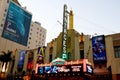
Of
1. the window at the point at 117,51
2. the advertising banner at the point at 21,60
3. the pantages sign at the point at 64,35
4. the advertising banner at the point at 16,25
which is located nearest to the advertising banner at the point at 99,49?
the window at the point at 117,51

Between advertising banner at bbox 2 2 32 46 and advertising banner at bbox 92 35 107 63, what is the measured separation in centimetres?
3413

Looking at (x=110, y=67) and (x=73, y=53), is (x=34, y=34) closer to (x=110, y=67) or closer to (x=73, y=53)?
(x=73, y=53)

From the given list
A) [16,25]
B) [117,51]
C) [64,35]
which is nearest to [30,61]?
[64,35]

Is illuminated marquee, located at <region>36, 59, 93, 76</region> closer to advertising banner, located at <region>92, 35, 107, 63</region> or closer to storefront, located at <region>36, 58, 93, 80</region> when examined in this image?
storefront, located at <region>36, 58, 93, 80</region>

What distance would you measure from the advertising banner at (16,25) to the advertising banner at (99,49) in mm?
34134

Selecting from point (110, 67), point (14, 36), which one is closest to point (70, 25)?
point (110, 67)

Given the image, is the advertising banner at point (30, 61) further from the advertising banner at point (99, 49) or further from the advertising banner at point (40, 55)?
the advertising banner at point (99, 49)

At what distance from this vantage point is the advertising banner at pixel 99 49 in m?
28.8

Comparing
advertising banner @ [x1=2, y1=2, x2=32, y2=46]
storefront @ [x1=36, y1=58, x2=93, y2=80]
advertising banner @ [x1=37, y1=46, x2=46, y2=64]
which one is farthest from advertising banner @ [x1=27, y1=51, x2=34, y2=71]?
advertising banner @ [x1=2, y1=2, x2=32, y2=46]

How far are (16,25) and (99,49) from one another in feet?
124

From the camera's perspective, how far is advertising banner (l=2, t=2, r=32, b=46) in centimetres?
5616

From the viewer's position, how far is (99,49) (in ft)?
96.5

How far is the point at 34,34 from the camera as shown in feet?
281

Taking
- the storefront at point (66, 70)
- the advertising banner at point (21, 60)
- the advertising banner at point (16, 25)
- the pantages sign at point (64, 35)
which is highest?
the advertising banner at point (16, 25)
